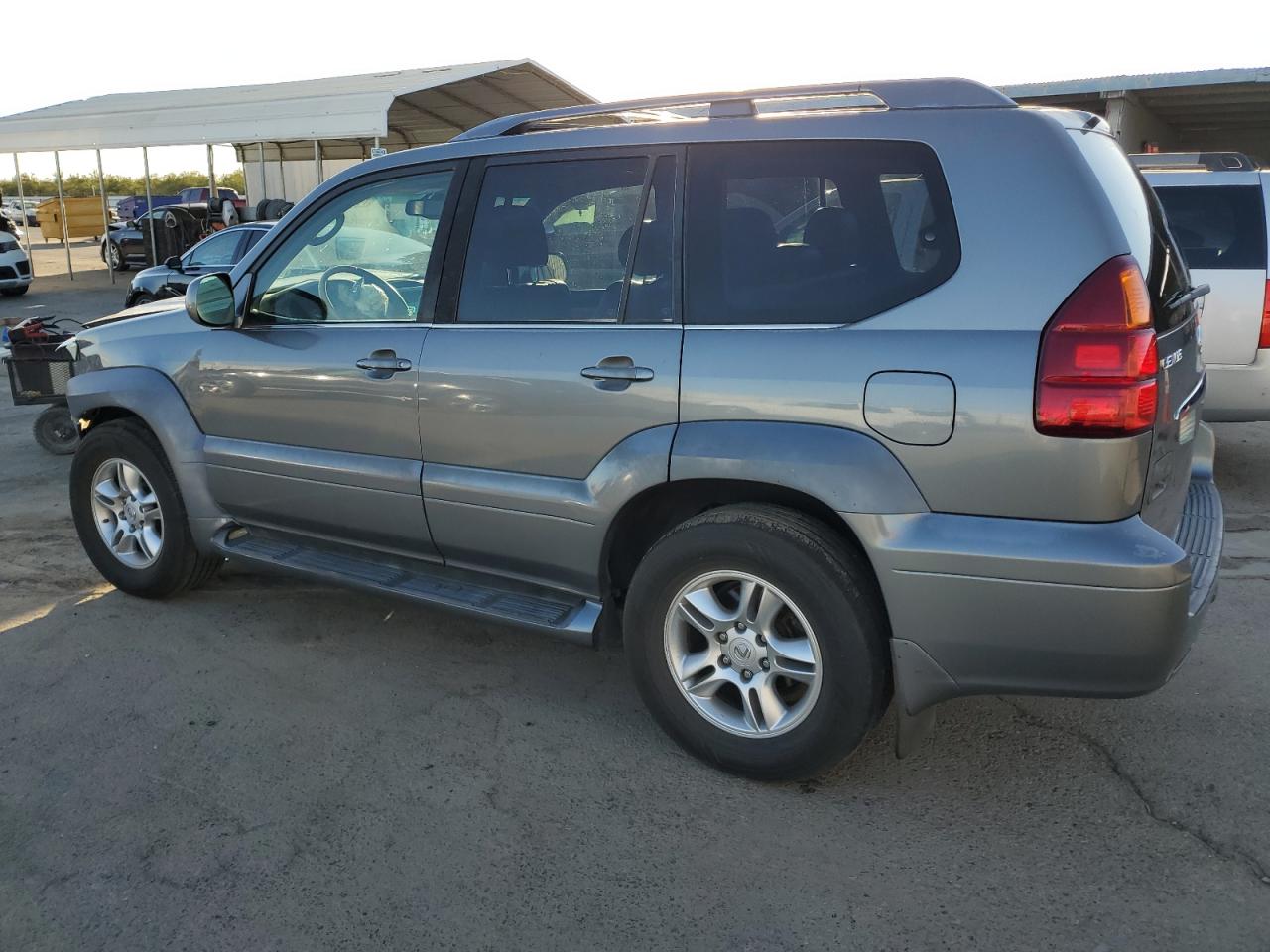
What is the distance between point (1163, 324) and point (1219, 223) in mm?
4393

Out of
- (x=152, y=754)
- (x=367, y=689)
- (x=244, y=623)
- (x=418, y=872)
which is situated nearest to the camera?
Answer: (x=418, y=872)

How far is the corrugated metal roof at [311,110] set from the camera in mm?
18516

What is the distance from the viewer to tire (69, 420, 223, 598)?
4566 millimetres

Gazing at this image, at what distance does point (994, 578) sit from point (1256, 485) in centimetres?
496

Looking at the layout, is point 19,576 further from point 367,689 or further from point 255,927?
point 255,927

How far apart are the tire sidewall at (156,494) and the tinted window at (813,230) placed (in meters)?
2.61

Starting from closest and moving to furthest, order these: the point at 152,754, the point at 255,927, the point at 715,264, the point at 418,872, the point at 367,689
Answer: the point at 255,927 → the point at 418,872 → the point at 715,264 → the point at 152,754 → the point at 367,689

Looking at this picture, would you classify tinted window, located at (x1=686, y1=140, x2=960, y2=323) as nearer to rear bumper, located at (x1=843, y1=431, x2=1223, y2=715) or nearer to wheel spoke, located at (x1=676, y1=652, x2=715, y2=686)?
rear bumper, located at (x1=843, y1=431, x2=1223, y2=715)

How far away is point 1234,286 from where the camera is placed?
20.7 ft

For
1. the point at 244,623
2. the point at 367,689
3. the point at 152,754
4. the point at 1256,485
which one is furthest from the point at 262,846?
the point at 1256,485

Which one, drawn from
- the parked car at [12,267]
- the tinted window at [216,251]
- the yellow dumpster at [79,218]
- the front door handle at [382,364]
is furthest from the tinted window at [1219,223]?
the yellow dumpster at [79,218]

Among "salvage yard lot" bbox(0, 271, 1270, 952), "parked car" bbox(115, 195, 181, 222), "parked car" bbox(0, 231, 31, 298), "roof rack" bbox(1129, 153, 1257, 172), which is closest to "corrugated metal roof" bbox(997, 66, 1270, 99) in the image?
"roof rack" bbox(1129, 153, 1257, 172)

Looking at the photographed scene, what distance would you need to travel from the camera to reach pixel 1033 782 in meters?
3.24

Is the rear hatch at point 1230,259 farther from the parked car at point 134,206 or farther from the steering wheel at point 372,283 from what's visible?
the parked car at point 134,206
